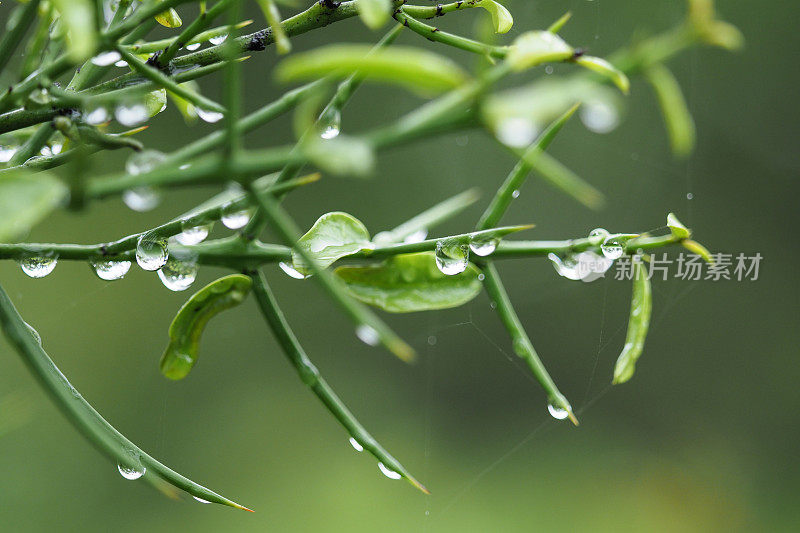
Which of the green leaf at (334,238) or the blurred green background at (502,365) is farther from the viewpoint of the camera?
the blurred green background at (502,365)

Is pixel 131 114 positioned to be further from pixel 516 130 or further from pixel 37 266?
pixel 516 130

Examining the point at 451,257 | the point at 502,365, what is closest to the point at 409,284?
the point at 451,257

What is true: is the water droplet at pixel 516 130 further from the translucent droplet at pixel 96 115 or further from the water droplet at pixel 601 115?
the translucent droplet at pixel 96 115

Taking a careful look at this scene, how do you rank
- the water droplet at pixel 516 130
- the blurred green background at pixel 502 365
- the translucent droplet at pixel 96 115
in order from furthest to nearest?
the blurred green background at pixel 502 365, the translucent droplet at pixel 96 115, the water droplet at pixel 516 130

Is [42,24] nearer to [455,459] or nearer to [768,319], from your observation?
[455,459]

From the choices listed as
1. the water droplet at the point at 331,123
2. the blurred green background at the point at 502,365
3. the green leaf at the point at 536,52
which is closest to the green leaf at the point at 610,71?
the green leaf at the point at 536,52

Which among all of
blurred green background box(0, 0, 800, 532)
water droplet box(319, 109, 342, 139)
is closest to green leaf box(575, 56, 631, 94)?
water droplet box(319, 109, 342, 139)

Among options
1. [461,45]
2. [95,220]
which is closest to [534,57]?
[461,45]
